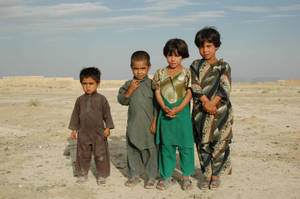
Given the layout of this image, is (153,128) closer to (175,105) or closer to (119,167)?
(175,105)

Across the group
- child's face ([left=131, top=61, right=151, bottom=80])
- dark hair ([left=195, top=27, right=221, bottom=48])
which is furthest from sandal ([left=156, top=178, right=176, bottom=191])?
dark hair ([left=195, top=27, right=221, bottom=48])

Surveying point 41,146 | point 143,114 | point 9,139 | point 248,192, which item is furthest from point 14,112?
point 248,192

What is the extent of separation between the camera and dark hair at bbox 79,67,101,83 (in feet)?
13.7

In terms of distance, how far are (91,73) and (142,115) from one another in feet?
2.95

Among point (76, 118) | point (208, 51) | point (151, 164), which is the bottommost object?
point (151, 164)

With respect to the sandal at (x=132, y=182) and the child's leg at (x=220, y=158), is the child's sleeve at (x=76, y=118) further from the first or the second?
the child's leg at (x=220, y=158)

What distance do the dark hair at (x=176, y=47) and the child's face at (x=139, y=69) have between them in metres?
0.36

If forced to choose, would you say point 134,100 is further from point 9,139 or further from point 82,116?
point 9,139

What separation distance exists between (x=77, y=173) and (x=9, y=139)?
12.8ft

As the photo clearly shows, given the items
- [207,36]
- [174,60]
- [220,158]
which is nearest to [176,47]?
[174,60]

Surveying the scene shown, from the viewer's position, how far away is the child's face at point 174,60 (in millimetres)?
3826

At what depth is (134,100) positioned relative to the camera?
408cm

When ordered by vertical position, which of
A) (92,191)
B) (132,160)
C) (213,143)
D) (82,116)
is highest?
(82,116)

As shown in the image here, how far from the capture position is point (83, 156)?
430 cm
